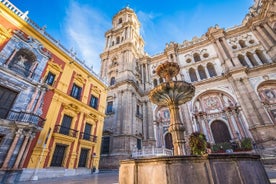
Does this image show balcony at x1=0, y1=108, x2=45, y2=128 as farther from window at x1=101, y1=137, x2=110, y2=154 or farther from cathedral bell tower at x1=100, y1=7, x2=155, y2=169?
window at x1=101, y1=137, x2=110, y2=154

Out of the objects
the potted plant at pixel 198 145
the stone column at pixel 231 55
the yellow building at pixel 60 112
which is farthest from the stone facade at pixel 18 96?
the stone column at pixel 231 55

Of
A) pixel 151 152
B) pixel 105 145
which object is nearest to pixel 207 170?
pixel 151 152

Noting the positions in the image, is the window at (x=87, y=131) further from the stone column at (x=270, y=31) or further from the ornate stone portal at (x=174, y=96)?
the stone column at (x=270, y=31)

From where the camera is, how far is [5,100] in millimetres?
8039

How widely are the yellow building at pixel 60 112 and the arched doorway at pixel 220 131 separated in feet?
42.8

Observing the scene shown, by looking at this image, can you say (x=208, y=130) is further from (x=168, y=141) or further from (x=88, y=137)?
(x=88, y=137)

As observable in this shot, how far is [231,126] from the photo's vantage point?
1564 cm

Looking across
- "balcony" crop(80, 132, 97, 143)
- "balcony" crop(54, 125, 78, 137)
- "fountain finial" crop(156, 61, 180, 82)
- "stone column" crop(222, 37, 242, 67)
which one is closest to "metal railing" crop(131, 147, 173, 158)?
"balcony" crop(80, 132, 97, 143)

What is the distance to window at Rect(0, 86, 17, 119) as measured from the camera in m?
7.69

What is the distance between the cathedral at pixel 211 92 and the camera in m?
14.9

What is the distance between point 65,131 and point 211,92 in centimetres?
1743

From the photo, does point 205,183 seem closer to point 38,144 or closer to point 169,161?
point 169,161

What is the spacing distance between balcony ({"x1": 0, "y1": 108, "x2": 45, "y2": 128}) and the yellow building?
0.83 metres

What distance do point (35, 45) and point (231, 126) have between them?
20.1 metres
